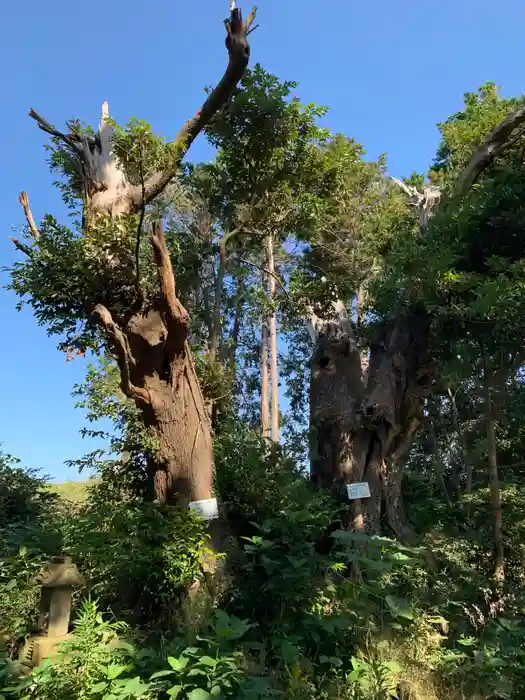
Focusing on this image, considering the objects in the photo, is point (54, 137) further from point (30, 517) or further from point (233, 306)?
point (233, 306)

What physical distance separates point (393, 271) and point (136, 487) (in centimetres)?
448

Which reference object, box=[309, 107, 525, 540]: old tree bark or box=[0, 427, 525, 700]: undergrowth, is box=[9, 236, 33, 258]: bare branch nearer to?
box=[0, 427, 525, 700]: undergrowth

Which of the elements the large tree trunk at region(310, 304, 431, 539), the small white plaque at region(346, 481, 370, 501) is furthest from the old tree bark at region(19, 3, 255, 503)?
the large tree trunk at region(310, 304, 431, 539)

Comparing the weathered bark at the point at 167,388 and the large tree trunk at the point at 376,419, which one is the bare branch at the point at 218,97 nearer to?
the weathered bark at the point at 167,388

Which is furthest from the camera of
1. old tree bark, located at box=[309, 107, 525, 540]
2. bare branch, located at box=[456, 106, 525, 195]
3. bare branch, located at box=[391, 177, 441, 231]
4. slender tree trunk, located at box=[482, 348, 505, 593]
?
bare branch, located at box=[391, 177, 441, 231]

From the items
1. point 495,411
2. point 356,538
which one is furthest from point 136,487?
point 495,411

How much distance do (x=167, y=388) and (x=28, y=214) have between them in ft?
8.89

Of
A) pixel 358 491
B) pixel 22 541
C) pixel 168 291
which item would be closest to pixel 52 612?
pixel 22 541

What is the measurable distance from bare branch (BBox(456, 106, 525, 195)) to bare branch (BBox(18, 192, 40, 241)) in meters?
5.90

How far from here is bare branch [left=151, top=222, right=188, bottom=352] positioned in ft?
17.7

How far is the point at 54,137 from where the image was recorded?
664 cm

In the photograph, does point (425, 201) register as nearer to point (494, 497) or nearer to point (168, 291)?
point (494, 497)

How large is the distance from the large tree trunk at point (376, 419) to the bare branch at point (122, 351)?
339 cm

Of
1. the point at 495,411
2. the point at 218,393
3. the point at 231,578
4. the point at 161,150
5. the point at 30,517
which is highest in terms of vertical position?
the point at 161,150
